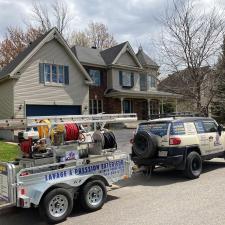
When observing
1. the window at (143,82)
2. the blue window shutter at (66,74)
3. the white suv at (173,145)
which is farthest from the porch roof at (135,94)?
the white suv at (173,145)

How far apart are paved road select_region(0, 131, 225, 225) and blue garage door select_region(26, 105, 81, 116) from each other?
15.5m

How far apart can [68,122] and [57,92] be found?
18.2 metres

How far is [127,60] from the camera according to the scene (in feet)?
107

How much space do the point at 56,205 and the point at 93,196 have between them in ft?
2.97

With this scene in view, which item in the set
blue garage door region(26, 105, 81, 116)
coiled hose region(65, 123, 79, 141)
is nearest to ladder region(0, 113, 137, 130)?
coiled hose region(65, 123, 79, 141)

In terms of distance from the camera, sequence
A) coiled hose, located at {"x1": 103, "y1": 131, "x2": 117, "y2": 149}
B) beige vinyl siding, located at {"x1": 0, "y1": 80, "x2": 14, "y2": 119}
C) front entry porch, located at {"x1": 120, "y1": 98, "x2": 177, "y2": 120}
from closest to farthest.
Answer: coiled hose, located at {"x1": 103, "y1": 131, "x2": 117, "y2": 149} → beige vinyl siding, located at {"x1": 0, "y1": 80, "x2": 14, "y2": 119} → front entry porch, located at {"x1": 120, "y1": 98, "x2": 177, "y2": 120}

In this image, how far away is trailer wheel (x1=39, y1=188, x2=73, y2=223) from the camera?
5.93 m

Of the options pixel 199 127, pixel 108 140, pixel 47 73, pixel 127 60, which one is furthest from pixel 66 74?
pixel 108 140

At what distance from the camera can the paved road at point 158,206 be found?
19.4ft

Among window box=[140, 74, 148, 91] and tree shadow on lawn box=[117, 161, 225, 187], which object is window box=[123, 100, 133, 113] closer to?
window box=[140, 74, 148, 91]

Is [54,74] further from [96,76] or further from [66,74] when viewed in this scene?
[96,76]

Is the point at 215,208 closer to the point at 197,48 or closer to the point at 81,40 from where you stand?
the point at 197,48

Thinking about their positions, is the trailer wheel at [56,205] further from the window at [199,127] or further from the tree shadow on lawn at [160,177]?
the window at [199,127]

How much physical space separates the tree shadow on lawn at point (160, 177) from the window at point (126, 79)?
21091 millimetres
